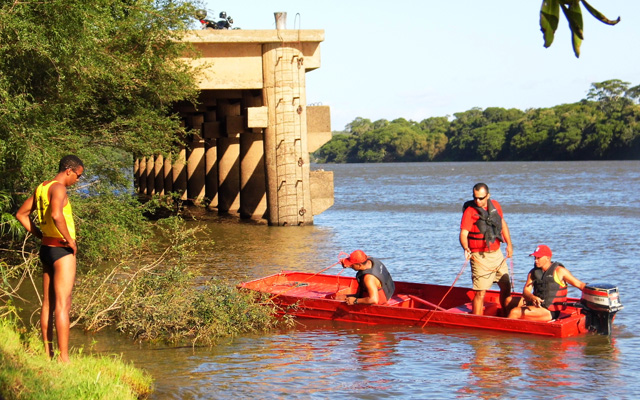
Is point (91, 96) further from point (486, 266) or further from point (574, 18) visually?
point (574, 18)

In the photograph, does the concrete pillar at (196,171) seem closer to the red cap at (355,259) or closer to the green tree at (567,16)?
the red cap at (355,259)

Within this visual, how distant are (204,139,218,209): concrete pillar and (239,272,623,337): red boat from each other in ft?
69.9

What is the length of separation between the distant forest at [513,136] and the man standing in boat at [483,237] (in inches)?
4181

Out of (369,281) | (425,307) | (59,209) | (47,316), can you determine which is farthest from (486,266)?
(59,209)

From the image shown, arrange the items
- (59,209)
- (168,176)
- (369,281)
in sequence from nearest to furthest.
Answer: (59,209) → (369,281) → (168,176)

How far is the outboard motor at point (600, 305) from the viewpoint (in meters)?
11.4

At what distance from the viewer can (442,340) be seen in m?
11.9

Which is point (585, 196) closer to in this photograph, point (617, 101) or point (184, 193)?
point (184, 193)

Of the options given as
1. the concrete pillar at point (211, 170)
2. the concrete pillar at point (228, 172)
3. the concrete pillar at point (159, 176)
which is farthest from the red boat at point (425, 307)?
the concrete pillar at point (159, 176)

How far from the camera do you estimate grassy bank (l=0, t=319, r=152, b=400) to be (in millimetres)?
6938

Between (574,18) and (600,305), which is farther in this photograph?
(600,305)

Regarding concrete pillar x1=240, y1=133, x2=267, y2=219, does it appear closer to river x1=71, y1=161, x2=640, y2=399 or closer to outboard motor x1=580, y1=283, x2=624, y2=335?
river x1=71, y1=161, x2=640, y2=399

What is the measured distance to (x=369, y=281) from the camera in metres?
12.6

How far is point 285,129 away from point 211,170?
12109 millimetres
